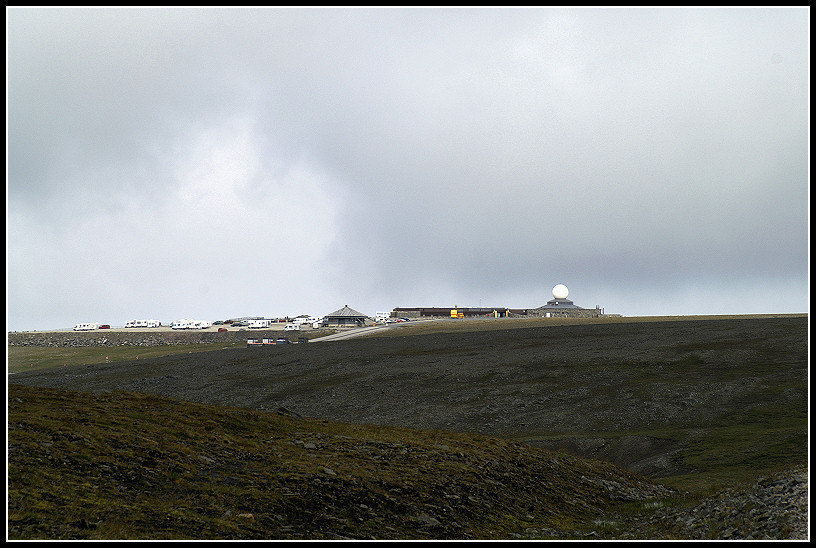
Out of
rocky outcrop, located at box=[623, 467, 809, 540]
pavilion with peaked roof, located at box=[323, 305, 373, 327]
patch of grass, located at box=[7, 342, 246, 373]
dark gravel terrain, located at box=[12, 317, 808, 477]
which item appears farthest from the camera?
pavilion with peaked roof, located at box=[323, 305, 373, 327]

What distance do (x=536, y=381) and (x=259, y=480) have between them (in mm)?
36627

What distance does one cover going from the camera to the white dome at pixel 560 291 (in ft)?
602

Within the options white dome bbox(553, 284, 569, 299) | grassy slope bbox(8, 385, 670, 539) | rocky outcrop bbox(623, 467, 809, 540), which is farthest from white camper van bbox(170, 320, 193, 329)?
rocky outcrop bbox(623, 467, 809, 540)

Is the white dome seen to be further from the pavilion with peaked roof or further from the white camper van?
the white camper van

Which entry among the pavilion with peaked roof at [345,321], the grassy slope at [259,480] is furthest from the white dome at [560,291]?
the grassy slope at [259,480]

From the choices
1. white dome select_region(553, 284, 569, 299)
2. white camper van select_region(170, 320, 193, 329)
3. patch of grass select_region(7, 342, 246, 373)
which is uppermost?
white dome select_region(553, 284, 569, 299)

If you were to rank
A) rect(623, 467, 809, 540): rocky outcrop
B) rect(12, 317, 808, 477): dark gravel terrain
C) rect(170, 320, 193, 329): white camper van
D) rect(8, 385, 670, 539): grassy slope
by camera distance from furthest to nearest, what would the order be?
rect(170, 320, 193, 329): white camper van, rect(12, 317, 808, 477): dark gravel terrain, rect(623, 467, 809, 540): rocky outcrop, rect(8, 385, 670, 539): grassy slope

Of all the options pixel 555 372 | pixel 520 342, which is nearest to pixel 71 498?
pixel 555 372

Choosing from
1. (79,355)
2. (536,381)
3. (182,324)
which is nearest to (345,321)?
(182,324)

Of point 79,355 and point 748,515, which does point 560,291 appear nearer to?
point 79,355

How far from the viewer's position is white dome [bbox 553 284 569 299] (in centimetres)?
18338

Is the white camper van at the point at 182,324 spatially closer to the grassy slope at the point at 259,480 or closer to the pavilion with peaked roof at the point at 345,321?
the pavilion with peaked roof at the point at 345,321

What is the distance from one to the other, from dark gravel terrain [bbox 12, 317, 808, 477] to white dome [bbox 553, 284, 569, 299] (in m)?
104

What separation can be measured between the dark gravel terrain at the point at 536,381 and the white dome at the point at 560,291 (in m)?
104
